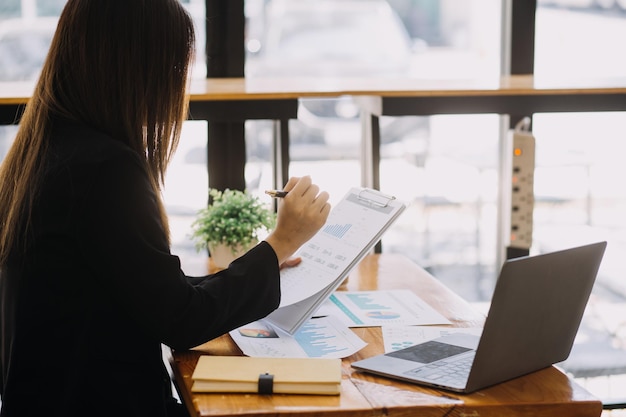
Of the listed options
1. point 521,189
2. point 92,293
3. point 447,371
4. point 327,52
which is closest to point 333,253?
point 447,371

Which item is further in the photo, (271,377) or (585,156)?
(585,156)

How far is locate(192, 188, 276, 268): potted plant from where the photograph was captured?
7.21ft

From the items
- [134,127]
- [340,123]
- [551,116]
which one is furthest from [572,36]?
[134,127]

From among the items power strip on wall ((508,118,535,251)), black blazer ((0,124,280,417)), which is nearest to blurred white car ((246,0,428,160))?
power strip on wall ((508,118,535,251))

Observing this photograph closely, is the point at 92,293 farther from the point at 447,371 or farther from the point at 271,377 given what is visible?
the point at 447,371

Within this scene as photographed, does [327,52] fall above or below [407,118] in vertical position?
above

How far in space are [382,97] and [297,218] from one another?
86 cm

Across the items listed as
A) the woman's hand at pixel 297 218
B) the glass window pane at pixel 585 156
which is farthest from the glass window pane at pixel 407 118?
the woman's hand at pixel 297 218

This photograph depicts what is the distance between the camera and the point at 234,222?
2.20m

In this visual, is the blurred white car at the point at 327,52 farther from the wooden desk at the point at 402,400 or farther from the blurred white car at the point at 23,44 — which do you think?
the wooden desk at the point at 402,400

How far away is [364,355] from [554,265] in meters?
0.40

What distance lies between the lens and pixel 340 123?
9.12 feet

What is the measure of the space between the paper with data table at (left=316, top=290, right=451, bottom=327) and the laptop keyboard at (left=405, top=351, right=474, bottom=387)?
26 centimetres

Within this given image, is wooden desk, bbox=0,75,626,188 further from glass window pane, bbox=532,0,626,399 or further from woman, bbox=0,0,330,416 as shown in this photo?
woman, bbox=0,0,330,416
